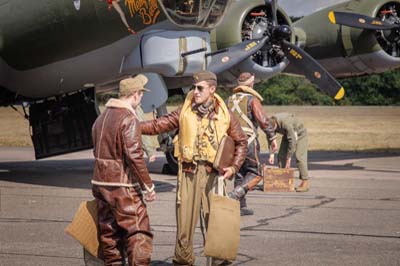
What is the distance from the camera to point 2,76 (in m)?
16.2

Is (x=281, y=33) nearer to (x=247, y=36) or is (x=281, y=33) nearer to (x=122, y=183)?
(x=247, y=36)

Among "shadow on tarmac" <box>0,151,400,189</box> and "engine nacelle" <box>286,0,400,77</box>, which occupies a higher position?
"engine nacelle" <box>286,0,400,77</box>

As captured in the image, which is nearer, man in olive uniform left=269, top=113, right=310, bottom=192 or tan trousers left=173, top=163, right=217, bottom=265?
tan trousers left=173, top=163, right=217, bottom=265

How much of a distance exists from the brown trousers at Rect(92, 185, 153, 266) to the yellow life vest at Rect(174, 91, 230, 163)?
3.48 ft

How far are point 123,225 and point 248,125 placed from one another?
14.0 ft

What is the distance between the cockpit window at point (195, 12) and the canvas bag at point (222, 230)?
634cm

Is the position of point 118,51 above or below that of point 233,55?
above

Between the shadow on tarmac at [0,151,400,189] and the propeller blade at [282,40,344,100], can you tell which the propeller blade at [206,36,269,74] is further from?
the shadow on tarmac at [0,151,400,189]

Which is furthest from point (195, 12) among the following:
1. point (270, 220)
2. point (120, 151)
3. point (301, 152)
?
point (120, 151)

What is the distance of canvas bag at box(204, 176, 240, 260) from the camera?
7.95 m

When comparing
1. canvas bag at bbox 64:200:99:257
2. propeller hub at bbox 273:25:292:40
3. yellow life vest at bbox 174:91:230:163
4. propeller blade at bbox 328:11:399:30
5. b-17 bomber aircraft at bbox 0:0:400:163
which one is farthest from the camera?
propeller blade at bbox 328:11:399:30

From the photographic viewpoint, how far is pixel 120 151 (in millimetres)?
7434

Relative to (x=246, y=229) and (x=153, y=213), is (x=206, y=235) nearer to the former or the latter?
(x=246, y=229)

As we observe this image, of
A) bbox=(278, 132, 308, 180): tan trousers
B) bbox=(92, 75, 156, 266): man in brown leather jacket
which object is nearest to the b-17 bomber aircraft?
bbox=(278, 132, 308, 180): tan trousers
